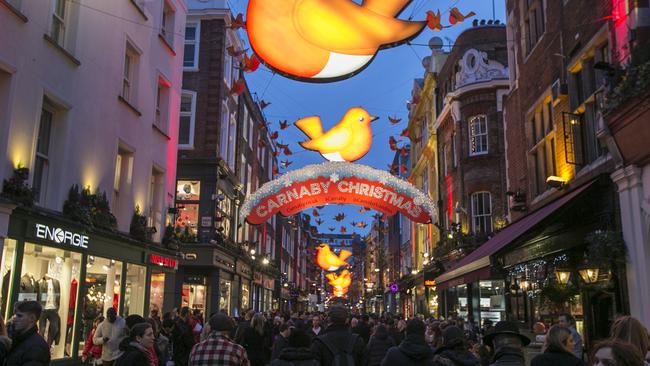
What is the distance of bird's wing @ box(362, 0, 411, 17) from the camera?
8381mm

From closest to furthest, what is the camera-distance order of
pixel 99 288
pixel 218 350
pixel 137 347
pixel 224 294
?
pixel 137 347, pixel 218 350, pixel 99 288, pixel 224 294

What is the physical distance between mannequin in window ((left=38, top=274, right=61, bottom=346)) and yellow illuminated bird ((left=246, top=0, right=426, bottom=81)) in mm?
7495

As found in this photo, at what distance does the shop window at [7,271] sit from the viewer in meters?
11.0

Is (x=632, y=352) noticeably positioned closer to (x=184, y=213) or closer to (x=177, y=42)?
(x=177, y=42)

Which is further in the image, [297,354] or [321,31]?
[321,31]

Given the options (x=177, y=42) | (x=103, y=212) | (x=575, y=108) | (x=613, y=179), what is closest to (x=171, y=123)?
(x=177, y=42)

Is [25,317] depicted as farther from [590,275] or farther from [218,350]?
[590,275]

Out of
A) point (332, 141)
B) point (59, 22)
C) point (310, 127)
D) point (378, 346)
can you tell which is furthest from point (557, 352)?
point (59, 22)

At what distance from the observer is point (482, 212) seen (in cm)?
2747

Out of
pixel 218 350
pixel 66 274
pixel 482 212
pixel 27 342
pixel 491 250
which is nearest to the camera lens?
pixel 27 342

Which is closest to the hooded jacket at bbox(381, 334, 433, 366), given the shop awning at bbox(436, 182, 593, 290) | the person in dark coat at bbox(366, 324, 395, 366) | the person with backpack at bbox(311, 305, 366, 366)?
the person with backpack at bbox(311, 305, 366, 366)

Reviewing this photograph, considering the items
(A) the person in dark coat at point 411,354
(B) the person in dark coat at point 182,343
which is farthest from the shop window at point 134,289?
(A) the person in dark coat at point 411,354

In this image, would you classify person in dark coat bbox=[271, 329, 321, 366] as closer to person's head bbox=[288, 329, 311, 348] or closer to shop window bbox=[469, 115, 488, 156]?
person's head bbox=[288, 329, 311, 348]

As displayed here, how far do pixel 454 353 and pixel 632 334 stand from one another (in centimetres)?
160
